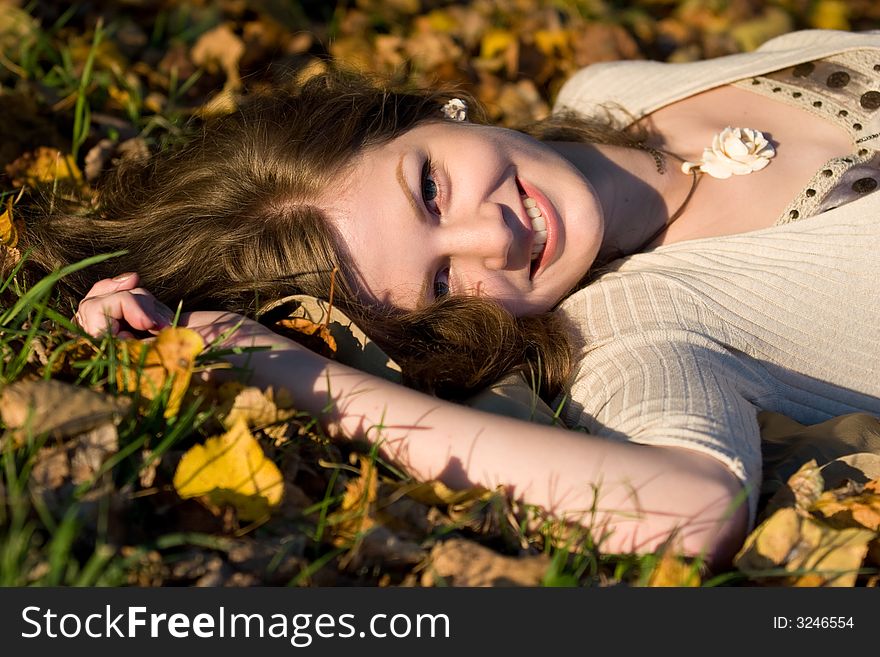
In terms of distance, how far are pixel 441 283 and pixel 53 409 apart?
0.99 meters

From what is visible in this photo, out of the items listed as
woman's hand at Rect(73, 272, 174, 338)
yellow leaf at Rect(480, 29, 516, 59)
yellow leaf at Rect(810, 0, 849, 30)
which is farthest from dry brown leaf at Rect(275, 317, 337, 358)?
yellow leaf at Rect(810, 0, 849, 30)

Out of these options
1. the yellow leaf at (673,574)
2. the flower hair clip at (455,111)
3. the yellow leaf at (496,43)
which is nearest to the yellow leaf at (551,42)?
the yellow leaf at (496,43)

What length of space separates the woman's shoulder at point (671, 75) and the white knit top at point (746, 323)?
65 cm

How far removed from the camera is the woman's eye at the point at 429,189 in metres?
2.16

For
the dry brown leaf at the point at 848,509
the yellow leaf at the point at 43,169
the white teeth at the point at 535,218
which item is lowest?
the dry brown leaf at the point at 848,509

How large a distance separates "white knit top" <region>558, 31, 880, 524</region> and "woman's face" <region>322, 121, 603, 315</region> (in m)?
0.17

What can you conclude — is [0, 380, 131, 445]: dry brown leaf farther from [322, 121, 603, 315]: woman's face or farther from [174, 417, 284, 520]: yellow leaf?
[322, 121, 603, 315]: woman's face

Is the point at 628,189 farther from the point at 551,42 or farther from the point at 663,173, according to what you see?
the point at 551,42

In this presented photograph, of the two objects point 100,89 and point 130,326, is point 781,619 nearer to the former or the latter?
point 130,326

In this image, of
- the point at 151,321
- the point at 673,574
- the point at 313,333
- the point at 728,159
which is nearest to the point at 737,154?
the point at 728,159

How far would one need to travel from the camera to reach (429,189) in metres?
2.19

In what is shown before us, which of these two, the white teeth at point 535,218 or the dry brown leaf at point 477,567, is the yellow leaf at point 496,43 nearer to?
the white teeth at point 535,218

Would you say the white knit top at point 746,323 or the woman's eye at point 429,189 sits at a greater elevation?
the woman's eye at point 429,189

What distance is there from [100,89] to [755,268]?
7.22 feet
